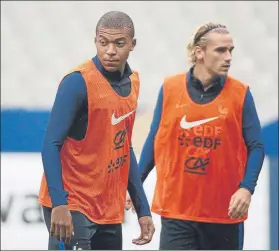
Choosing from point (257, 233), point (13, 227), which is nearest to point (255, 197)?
point (257, 233)

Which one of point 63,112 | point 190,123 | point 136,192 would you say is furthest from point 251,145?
point 63,112

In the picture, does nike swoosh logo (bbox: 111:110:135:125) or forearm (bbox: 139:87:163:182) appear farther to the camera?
forearm (bbox: 139:87:163:182)

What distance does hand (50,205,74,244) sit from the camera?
505 centimetres

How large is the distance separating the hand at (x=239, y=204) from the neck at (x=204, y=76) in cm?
72

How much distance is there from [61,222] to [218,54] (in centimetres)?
175

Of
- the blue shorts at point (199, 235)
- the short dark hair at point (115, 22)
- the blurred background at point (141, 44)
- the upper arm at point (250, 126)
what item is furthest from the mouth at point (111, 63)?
the blurred background at point (141, 44)

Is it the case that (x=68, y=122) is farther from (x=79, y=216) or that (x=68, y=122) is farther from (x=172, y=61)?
(x=172, y=61)

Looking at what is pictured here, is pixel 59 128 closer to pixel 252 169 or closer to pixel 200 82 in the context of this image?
pixel 252 169

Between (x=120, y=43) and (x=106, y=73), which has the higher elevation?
(x=120, y=43)

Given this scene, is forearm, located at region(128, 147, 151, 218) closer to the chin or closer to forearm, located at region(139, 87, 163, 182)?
the chin

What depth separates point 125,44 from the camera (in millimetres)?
5395

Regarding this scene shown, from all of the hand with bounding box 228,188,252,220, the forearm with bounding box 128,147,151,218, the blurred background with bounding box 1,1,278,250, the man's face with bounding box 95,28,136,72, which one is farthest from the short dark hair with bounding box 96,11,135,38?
the blurred background with bounding box 1,1,278,250

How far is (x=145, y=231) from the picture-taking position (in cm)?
561

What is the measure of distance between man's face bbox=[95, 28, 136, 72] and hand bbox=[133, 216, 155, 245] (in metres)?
0.72
